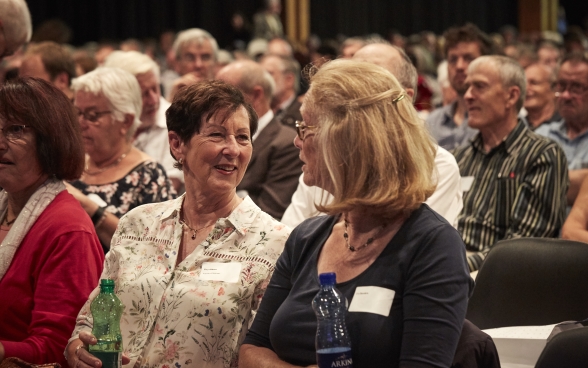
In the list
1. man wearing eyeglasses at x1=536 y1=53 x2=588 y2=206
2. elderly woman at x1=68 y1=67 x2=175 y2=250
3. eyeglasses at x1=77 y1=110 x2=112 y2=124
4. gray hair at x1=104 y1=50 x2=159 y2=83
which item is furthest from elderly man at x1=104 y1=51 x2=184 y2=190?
man wearing eyeglasses at x1=536 y1=53 x2=588 y2=206

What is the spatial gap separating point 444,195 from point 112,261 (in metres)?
Result: 1.50

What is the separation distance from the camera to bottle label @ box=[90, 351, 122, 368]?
2.26 metres

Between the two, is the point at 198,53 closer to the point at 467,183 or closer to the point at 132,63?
the point at 132,63

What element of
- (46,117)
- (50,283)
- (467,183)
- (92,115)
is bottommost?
(467,183)

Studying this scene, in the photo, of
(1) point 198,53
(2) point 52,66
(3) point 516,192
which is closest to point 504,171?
(3) point 516,192

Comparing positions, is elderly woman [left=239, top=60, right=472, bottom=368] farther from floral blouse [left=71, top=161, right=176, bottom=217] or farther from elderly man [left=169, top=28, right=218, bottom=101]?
elderly man [left=169, top=28, right=218, bottom=101]

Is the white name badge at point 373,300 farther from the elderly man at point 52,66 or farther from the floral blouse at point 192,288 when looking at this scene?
the elderly man at point 52,66

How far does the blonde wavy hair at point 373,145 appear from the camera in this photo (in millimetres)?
1944

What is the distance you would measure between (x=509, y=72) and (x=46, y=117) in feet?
9.22

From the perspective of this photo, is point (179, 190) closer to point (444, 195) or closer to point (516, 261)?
point (444, 195)

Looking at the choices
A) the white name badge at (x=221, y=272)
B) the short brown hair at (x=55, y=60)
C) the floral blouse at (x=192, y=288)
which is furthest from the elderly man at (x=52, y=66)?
the white name badge at (x=221, y=272)

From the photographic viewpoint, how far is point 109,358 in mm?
2264

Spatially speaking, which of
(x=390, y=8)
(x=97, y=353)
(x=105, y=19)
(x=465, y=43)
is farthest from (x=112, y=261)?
(x=390, y=8)

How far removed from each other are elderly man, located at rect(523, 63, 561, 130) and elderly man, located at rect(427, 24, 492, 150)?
1.56 feet
